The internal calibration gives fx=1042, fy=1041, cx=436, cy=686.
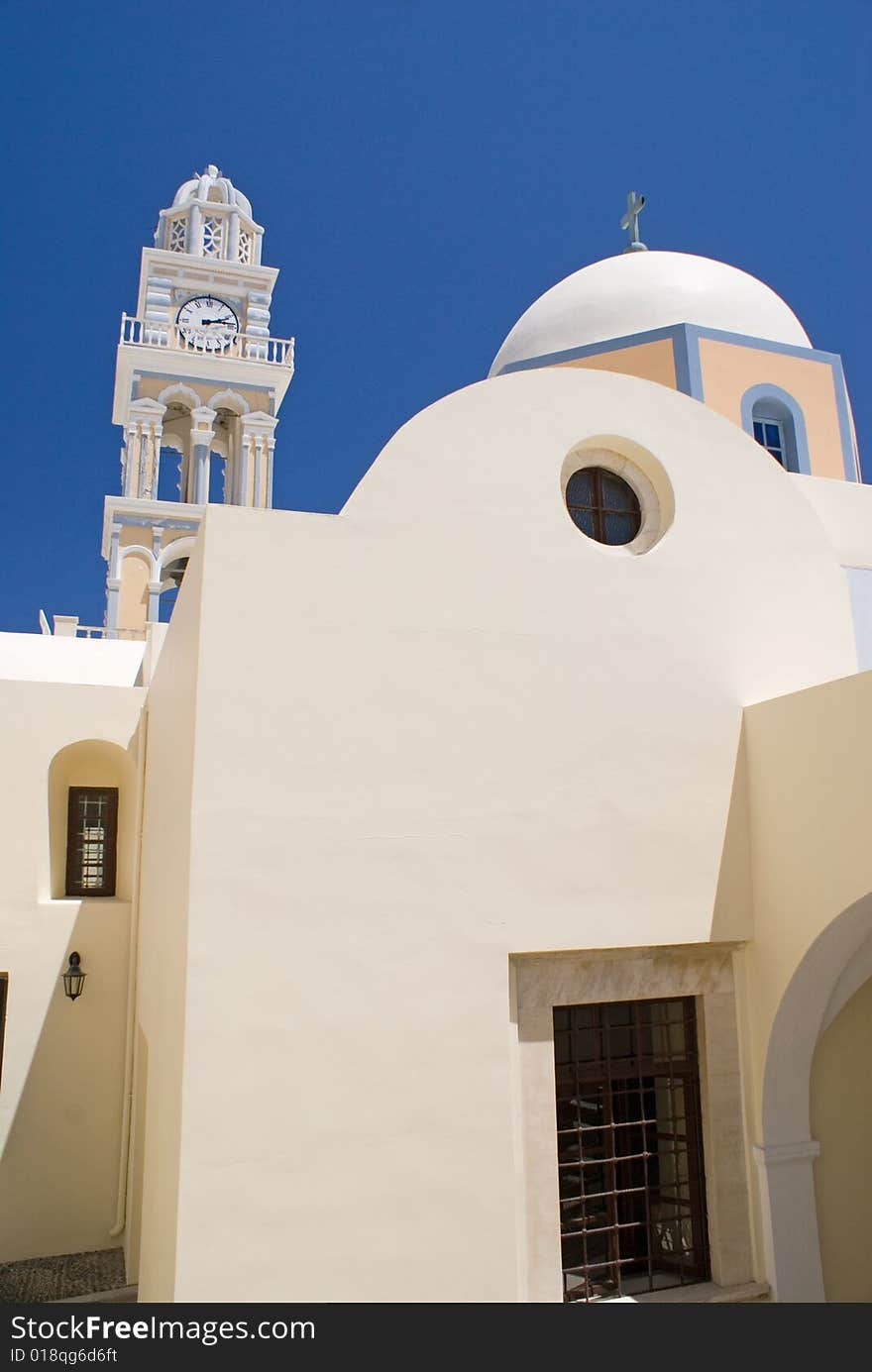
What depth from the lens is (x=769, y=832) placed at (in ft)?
19.2

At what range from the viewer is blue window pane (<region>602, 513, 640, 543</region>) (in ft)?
20.6

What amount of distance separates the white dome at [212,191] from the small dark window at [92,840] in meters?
16.1

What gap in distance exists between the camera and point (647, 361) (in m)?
9.17

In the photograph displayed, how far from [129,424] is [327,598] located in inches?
584

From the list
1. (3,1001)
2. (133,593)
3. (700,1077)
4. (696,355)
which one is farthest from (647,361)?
(133,593)

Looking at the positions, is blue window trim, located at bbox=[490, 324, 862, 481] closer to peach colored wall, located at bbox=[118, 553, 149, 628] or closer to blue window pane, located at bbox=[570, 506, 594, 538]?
blue window pane, located at bbox=[570, 506, 594, 538]

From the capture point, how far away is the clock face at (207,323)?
19.7 meters

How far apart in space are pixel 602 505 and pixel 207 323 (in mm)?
15808

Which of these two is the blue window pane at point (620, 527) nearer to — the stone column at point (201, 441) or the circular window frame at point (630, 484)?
the circular window frame at point (630, 484)

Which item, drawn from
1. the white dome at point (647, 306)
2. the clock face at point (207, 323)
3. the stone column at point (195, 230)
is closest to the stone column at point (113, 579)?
the clock face at point (207, 323)

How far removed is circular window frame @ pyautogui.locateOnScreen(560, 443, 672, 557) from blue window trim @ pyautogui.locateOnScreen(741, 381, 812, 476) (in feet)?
10.7
